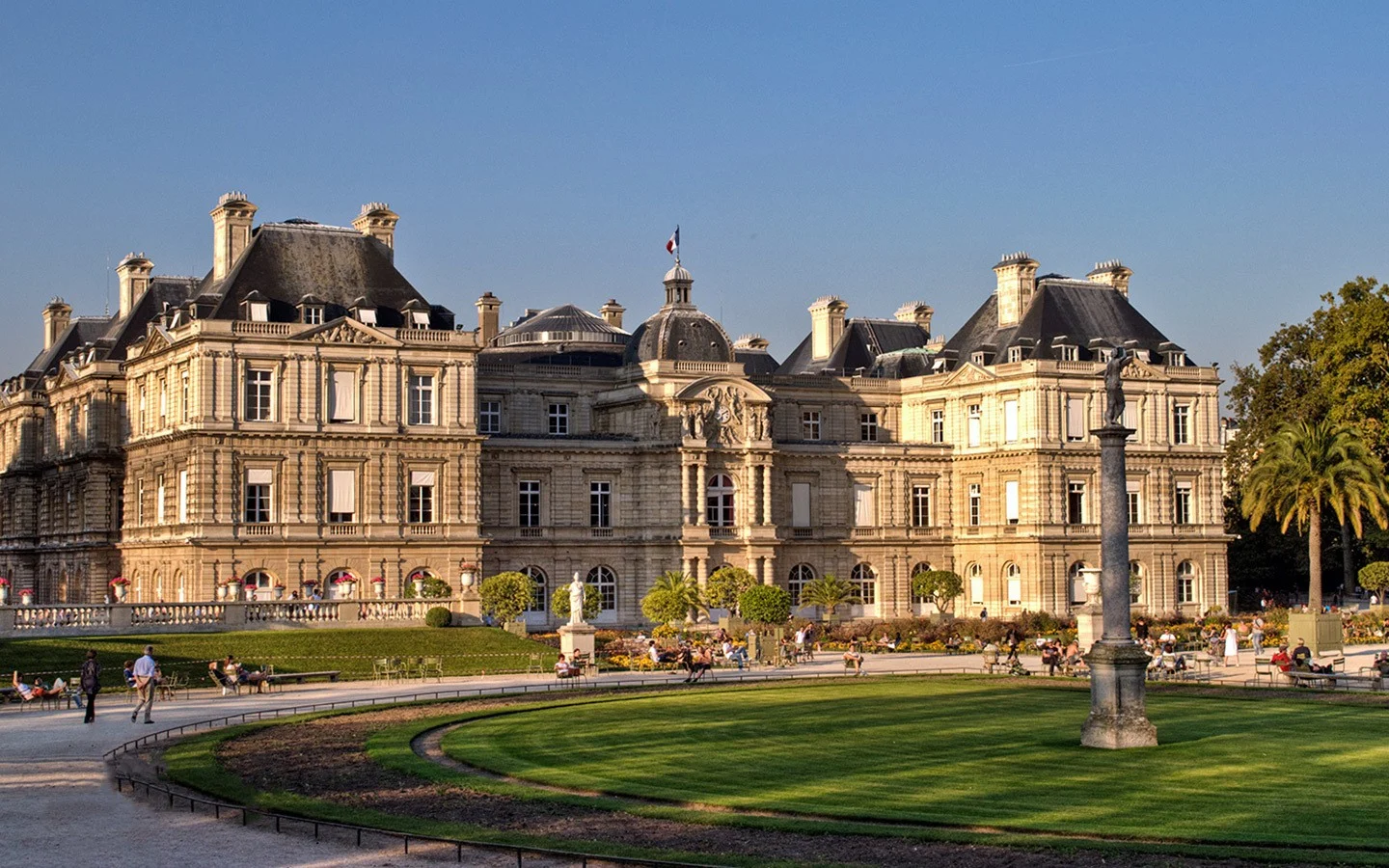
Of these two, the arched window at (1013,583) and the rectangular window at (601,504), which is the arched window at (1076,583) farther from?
the rectangular window at (601,504)

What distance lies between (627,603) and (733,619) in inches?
379

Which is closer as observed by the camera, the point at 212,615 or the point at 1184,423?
the point at 212,615

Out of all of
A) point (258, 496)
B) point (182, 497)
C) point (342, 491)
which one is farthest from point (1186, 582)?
point (182, 497)

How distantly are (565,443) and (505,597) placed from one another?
47.4 ft

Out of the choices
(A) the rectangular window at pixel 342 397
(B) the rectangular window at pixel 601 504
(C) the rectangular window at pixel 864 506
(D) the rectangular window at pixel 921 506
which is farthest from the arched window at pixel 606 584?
(D) the rectangular window at pixel 921 506

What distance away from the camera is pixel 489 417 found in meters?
82.6

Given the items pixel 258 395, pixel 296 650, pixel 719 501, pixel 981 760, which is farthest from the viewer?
pixel 719 501

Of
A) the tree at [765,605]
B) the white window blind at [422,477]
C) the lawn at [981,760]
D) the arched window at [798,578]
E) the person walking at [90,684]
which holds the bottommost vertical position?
the lawn at [981,760]

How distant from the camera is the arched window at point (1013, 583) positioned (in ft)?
283

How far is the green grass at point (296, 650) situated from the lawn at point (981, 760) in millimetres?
13321

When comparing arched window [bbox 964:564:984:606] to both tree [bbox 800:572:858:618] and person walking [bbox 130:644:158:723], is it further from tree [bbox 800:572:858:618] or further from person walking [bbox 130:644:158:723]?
person walking [bbox 130:644:158:723]

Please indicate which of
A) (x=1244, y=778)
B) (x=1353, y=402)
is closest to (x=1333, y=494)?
(x=1353, y=402)

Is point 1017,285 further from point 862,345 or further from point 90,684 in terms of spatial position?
point 90,684

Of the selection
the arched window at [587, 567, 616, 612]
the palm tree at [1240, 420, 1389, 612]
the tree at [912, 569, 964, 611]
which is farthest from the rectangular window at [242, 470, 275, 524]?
the palm tree at [1240, 420, 1389, 612]
